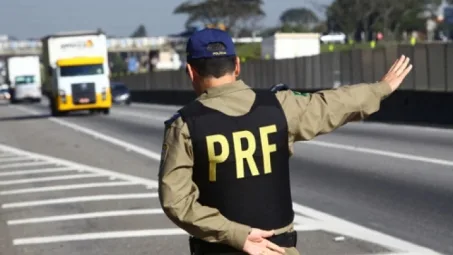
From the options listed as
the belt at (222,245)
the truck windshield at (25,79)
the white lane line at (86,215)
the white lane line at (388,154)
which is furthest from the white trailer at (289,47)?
the belt at (222,245)

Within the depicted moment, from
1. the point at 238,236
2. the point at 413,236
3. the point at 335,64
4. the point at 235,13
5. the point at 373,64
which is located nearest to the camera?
the point at 238,236

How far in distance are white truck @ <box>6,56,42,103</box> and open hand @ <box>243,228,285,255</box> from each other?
95.4m

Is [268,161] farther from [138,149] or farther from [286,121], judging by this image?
[138,149]

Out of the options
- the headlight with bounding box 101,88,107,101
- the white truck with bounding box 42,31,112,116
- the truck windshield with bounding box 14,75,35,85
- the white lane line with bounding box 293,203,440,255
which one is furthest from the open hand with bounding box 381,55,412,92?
the truck windshield with bounding box 14,75,35,85

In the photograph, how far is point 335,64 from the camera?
153ft

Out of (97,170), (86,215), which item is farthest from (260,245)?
(97,170)

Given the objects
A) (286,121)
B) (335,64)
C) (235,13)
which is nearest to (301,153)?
(286,121)

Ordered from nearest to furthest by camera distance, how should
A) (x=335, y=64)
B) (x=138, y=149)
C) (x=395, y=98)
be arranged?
(x=138, y=149), (x=395, y=98), (x=335, y=64)

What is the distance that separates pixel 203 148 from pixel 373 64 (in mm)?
36675

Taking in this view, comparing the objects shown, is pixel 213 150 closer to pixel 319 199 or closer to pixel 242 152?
pixel 242 152

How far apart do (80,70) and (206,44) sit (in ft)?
154

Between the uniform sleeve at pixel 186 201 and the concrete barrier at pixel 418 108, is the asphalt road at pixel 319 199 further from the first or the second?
the uniform sleeve at pixel 186 201

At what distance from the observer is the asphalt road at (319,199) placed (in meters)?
11.6

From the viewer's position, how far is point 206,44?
495 centimetres
